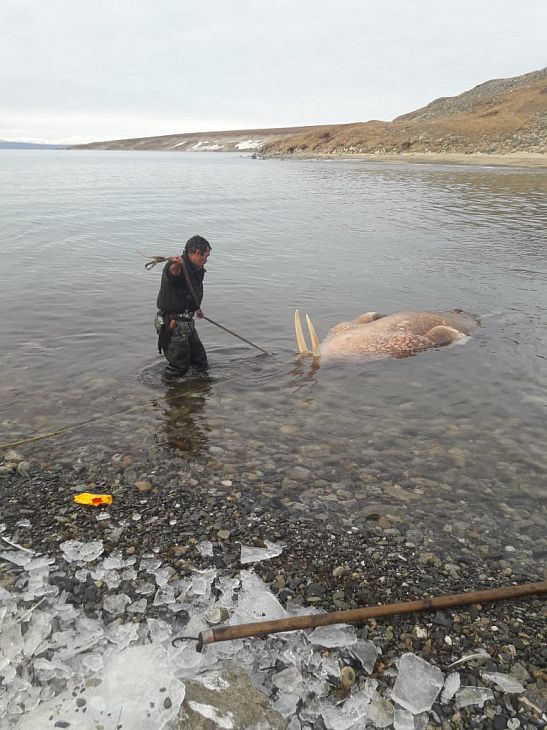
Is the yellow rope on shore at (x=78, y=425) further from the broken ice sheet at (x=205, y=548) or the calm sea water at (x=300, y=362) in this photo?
the broken ice sheet at (x=205, y=548)

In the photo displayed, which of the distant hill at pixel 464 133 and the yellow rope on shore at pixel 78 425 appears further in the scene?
the distant hill at pixel 464 133

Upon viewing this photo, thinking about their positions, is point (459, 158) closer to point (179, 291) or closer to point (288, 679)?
point (179, 291)

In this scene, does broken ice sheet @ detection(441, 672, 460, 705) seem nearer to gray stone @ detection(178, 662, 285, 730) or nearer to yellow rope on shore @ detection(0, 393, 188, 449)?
gray stone @ detection(178, 662, 285, 730)

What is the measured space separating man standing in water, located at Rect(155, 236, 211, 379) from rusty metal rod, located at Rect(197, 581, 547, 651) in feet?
17.4

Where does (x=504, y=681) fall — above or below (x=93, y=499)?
below

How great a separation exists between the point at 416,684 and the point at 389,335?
24.8ft

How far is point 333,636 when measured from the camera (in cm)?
365

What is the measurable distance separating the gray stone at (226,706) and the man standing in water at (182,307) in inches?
219

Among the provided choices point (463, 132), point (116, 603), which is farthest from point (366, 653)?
point (463, 132)

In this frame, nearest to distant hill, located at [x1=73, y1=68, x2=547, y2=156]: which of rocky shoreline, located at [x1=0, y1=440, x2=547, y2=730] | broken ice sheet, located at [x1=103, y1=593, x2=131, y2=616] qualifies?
rocky shoreline, located at [x1=0, y1=440, x2=547, y2=730]

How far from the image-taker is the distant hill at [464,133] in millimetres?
60200

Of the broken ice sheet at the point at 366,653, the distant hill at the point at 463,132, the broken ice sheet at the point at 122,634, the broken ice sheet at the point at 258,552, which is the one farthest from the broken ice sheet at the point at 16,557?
the distant hill at the point at 463,132

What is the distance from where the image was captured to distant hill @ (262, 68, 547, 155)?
60200 mm

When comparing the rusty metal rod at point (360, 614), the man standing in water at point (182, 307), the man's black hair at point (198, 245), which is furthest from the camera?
the man standing in water at point (182, 307)
